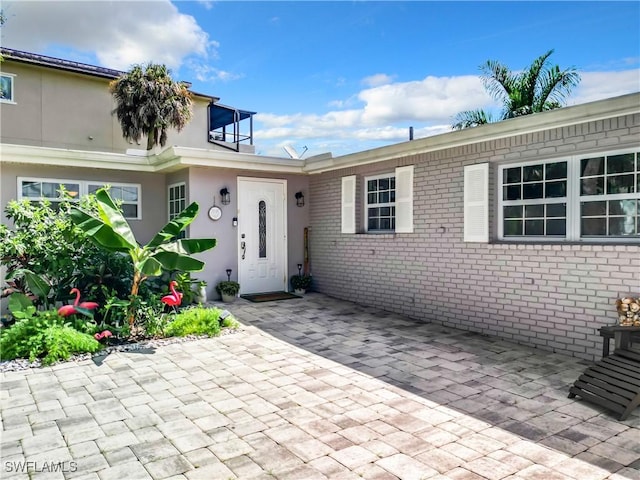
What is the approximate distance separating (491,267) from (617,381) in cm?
277

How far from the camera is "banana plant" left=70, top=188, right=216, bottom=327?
623 centimetres

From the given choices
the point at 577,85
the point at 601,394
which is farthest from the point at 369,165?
the point at 577,85

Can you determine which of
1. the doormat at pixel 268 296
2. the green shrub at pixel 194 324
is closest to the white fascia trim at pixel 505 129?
the doormat at pixel 268 296

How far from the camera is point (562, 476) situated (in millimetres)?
3029

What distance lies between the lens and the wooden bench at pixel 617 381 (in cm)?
403

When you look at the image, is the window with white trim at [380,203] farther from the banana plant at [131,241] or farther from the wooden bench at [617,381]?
the wooden bench at [617,381]

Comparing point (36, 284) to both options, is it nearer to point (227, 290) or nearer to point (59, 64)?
point (227, 290)

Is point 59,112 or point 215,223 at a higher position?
point 59,112

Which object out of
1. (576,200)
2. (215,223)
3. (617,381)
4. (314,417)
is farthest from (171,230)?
(617,381)

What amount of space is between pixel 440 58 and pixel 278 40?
4946 millimetres

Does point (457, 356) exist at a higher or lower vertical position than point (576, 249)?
lower

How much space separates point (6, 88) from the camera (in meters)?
13.8

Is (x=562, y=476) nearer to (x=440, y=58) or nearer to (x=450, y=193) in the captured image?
(x=450, y=193)

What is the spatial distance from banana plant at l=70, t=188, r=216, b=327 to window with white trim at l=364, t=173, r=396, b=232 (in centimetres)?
407
